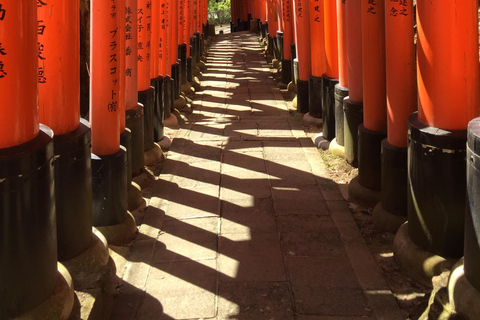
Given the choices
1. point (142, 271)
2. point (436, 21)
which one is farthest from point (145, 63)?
point (436, 21)

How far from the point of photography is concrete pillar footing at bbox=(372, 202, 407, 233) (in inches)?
175

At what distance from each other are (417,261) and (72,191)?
7.03 feet

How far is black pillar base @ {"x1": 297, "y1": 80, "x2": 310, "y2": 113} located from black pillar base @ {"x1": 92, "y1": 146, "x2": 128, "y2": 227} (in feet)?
16.5

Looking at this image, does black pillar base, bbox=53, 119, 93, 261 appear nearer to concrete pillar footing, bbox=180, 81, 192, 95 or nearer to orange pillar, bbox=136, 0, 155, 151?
orange pillar, bbox=136, 0, 155, 151

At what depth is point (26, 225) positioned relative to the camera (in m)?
2.63

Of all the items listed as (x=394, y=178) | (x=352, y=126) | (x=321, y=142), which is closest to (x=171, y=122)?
(x=321, y=142)

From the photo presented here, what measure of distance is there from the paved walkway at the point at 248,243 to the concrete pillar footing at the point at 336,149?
0.68ft

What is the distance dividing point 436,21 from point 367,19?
63.0 inches

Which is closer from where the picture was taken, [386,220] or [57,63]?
[57,63]

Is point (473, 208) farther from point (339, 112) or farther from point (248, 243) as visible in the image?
point (339, 112)

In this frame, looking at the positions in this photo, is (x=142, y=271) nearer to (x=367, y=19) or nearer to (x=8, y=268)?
(x=8, y=268)

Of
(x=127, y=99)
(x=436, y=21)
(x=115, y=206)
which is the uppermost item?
(x=436, y=21)

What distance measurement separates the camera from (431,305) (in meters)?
3.16

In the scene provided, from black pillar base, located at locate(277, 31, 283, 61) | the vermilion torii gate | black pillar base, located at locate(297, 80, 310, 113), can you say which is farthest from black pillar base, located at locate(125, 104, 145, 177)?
black pillar base, located at locate(277, 31, 283, 61)
